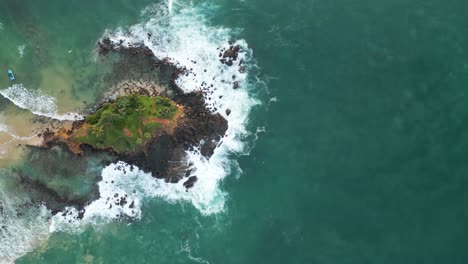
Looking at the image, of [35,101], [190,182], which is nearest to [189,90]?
[190,182]

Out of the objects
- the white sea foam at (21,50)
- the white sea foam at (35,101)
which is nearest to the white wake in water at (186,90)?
the white sea foam at (35,101)

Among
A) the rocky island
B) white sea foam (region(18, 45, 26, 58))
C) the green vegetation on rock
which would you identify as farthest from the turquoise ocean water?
the green vegetation on rock

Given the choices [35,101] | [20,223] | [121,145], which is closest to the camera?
[121,145]

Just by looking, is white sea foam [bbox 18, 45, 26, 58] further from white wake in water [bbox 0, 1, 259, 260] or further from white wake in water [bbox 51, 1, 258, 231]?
white wake in water [bbox 51, 1, 258, 231]

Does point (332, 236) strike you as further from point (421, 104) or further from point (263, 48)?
point (263, 48)

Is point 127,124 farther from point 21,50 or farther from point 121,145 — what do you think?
point 21,50
